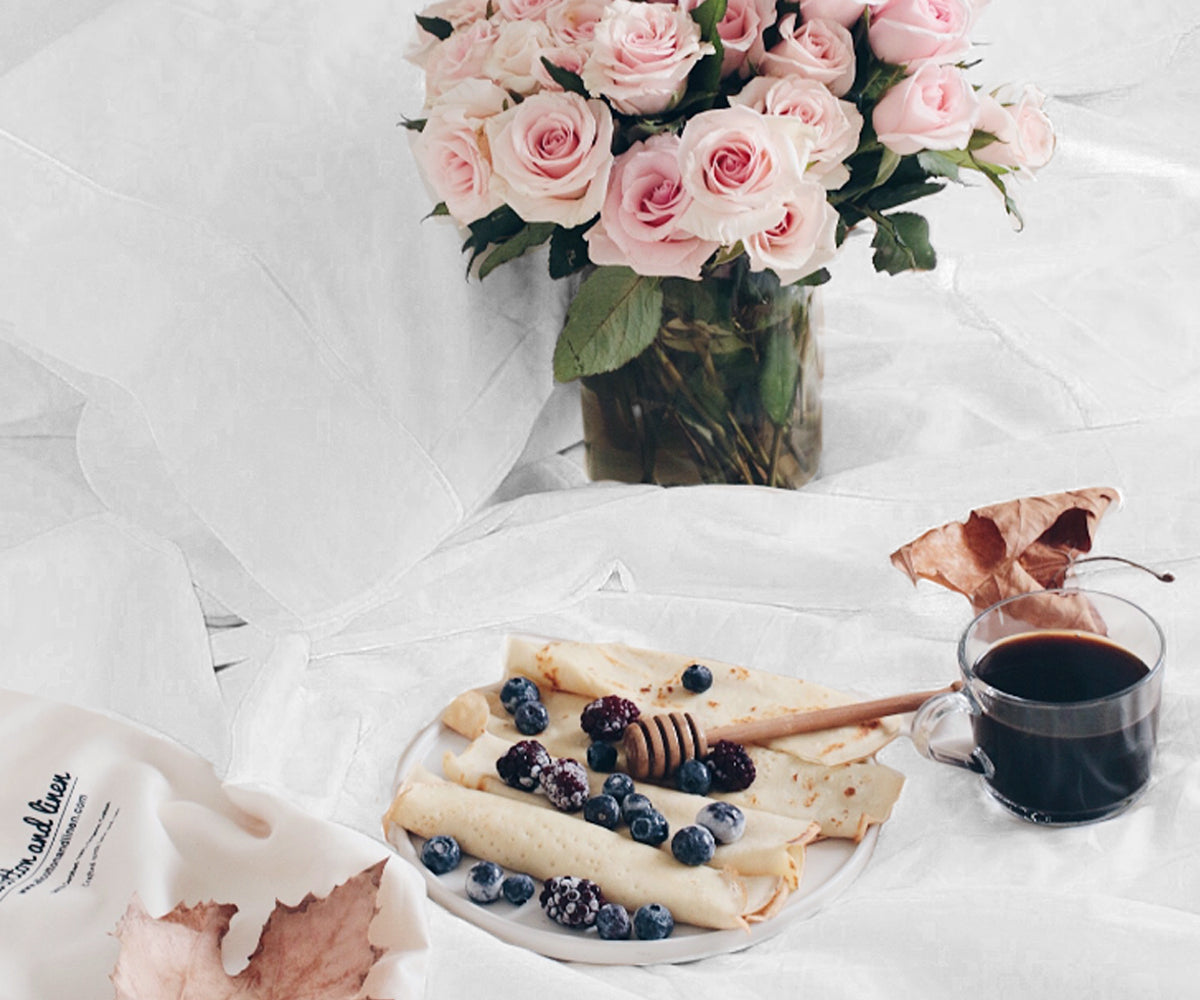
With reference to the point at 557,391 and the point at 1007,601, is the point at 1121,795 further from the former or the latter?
the point at 557,391

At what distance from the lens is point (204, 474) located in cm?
103

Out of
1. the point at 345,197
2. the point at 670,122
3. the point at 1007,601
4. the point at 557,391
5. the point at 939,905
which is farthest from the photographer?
the point at 557,391

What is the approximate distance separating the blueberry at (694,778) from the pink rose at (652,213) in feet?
0.98

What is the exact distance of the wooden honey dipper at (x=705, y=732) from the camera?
0.85 meters

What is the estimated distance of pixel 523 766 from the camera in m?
0.84

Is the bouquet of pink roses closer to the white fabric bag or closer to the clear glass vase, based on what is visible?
the clear glass vase

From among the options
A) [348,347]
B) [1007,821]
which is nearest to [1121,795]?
[1007,821]

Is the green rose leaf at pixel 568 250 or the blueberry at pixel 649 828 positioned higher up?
the green rose leaf at pixel 568 250

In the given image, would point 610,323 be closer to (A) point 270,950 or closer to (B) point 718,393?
(B) point 718,393

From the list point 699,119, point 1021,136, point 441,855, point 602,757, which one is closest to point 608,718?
point 602,757

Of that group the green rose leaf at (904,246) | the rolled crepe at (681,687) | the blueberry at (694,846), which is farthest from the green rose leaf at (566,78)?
the blueberry at (694,846)

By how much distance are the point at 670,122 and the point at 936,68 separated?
0.16m

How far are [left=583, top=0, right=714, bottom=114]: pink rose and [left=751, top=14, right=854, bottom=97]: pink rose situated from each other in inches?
2.0

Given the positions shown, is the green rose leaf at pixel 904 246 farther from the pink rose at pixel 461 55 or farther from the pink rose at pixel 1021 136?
the pink rose at pixel 461 55
